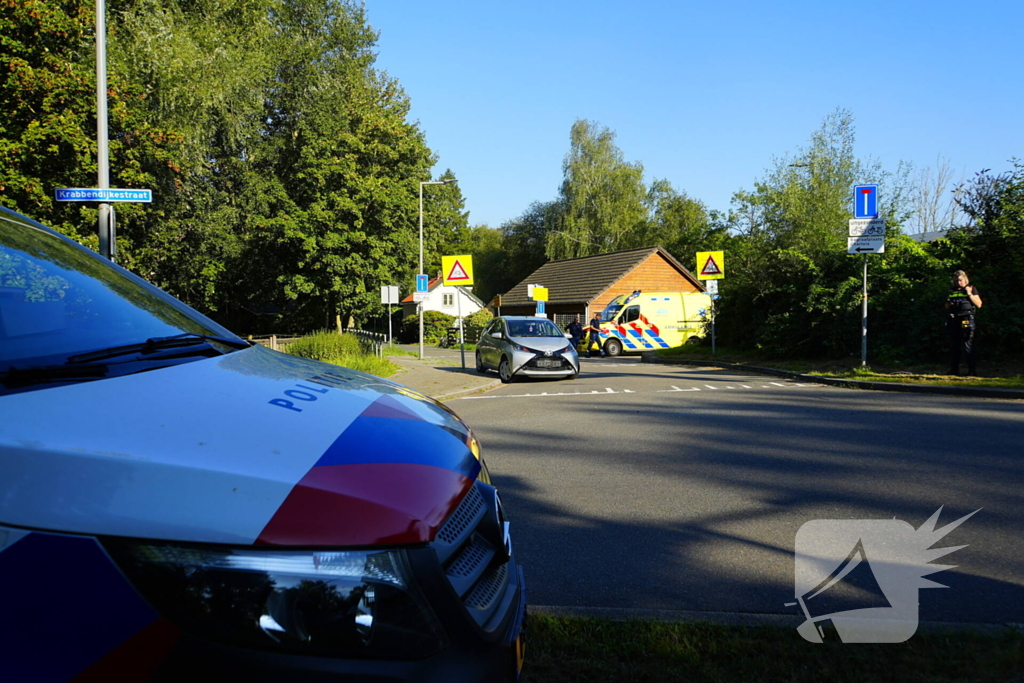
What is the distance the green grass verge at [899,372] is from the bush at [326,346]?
10.6 metres

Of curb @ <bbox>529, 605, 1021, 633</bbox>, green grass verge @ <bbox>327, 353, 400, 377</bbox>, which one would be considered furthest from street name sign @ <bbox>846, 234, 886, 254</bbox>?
curb @ <bbox>529, 605, 1021, 633</bbox>

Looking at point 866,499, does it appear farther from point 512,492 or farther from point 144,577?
point 144,577

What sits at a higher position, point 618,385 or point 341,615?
point 341,615

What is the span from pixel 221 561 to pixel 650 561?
12.0 feet

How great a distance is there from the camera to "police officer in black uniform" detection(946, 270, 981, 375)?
13.9 m

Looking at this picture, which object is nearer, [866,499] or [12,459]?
[12,459]

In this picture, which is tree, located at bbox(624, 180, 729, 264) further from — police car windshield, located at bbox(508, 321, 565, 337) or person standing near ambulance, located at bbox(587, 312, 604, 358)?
police car windshield, located at bbox(508, 321, 565, 337)

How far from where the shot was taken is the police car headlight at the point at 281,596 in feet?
4.37

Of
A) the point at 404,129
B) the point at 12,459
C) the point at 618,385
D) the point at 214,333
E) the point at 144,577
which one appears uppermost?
the point at 404,129

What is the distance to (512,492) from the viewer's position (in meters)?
6.43

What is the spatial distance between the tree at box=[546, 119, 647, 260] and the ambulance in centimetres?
3061

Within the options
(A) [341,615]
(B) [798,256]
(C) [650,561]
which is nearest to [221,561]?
(A) [341,615]

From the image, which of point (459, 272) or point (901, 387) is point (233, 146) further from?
point (901, 387)

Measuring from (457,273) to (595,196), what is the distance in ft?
141
